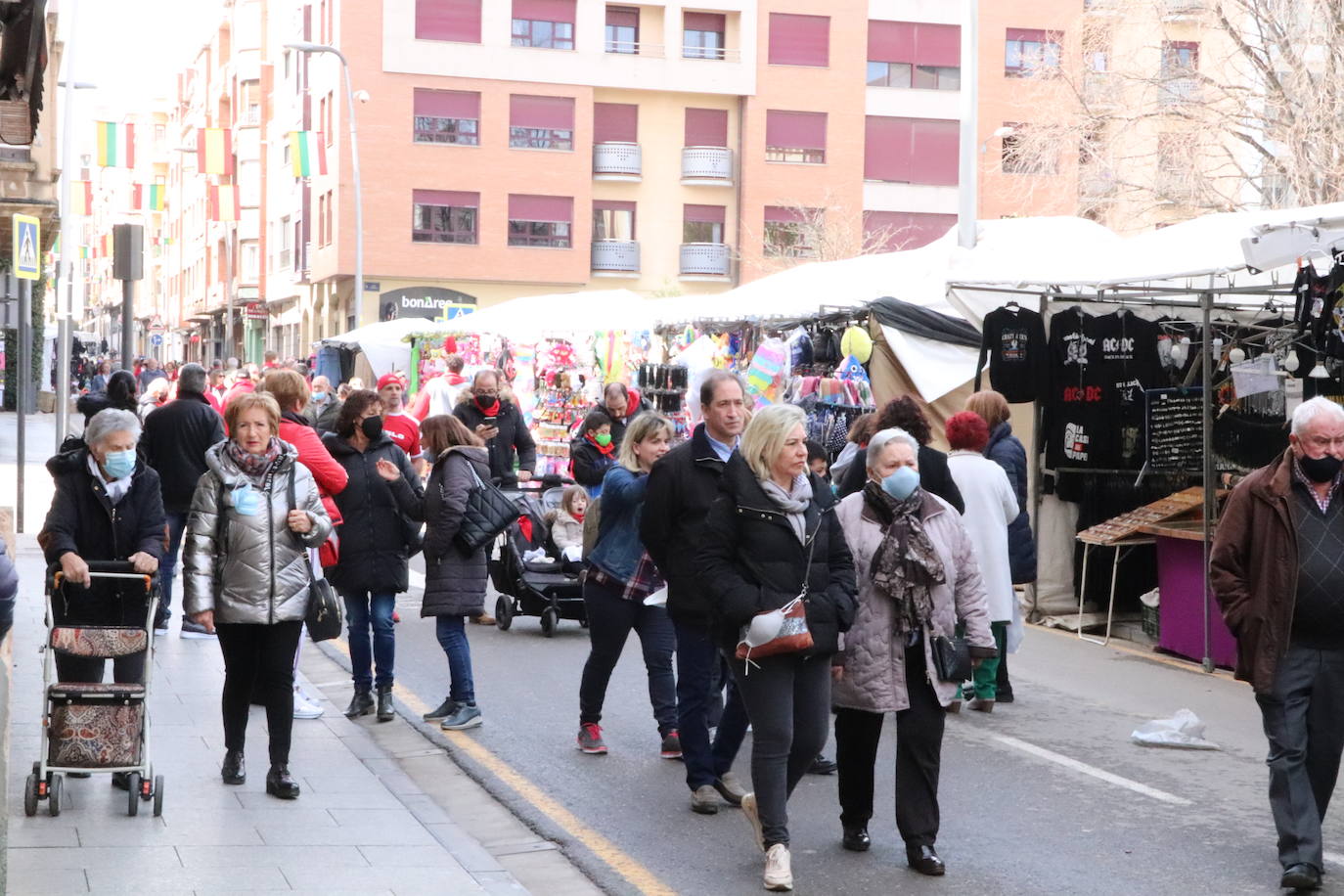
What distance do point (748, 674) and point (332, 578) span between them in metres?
3.65

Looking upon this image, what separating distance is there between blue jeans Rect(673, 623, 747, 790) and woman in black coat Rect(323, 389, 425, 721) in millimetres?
2247

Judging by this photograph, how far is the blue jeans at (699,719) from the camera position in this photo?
7336 millimetres

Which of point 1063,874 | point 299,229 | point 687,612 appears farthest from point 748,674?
point 299,229

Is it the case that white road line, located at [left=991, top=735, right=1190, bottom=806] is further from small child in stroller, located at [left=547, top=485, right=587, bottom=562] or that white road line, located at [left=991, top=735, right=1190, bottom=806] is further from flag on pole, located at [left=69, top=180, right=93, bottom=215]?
flag on pole, located at [left=69, top=180, right=93, bottom=215]

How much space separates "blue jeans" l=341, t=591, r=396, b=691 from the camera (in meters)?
9.27

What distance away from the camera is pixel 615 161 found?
51.1 m

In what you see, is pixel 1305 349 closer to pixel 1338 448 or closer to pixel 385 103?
pixel 1338 448

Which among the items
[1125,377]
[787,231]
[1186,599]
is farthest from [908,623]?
[787,231]

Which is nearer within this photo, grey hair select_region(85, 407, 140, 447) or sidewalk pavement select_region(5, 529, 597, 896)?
sidewalk pavement select_region(5, 529, 597, 896)

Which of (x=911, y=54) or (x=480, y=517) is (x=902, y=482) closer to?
(x=480, y=517)

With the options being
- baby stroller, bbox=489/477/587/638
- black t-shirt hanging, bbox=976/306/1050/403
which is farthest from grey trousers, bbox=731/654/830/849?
black t-shirt hanging, bbox=976/306/1050/403

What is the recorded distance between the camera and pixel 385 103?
1916 inches

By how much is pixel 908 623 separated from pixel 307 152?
45.4 metres

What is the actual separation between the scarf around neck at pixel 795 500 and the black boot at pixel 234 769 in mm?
2924
